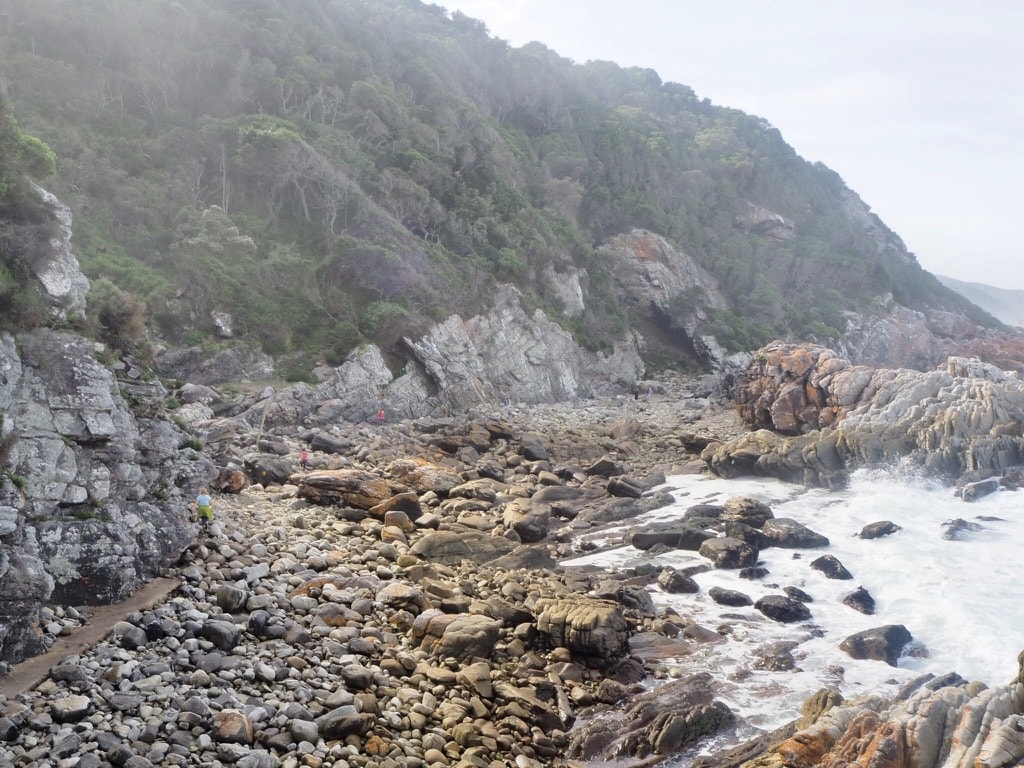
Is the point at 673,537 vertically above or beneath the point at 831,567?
beneath

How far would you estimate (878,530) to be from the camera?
61.1 ft

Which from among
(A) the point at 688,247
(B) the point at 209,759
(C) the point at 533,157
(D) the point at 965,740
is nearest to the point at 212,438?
(B) the point at 209,759

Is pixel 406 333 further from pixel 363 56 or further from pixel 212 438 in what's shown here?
pixel 363 56

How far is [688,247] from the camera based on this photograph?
2596 inches

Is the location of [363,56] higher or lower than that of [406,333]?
higher

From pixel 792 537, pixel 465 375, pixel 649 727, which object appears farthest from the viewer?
pixel 465 375

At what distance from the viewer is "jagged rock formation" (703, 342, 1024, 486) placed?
2262cm

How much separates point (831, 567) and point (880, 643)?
3741 millimetres

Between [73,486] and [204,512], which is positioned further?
[204,512]

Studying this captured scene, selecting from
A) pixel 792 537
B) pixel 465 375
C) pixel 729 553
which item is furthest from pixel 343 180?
pixel 792 537

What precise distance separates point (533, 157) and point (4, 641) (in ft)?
192

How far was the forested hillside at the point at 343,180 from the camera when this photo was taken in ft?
105

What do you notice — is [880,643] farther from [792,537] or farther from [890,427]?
[890,427]

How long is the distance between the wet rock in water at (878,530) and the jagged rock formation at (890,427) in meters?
4.58
